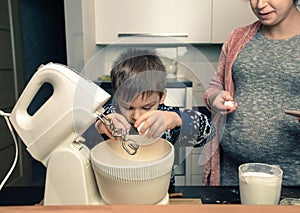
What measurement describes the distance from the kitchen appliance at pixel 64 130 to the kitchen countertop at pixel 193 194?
0.15m

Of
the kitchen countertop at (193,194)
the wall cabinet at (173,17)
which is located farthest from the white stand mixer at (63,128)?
the wall cabinet at (173,17)

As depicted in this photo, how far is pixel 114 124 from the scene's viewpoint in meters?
0.57

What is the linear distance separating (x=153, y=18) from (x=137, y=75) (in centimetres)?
171

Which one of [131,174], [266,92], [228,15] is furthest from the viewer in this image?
[228,15]

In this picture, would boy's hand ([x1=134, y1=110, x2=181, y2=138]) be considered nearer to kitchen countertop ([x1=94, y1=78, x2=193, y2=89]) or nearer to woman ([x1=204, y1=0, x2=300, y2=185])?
kitchen countertop ([x1=94, y1=78, x2=193, y2=89])

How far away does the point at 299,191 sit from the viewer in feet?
2.38

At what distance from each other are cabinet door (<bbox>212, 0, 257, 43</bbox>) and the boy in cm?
168

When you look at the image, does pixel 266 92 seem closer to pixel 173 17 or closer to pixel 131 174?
pixel 131 174

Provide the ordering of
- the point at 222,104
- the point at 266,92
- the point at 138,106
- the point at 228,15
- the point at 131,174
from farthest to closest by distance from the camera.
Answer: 1. the point at 228,15
2. the point at 266,92
3. the point at 222,104
4. the point at 138,106
5. the point at 131,174

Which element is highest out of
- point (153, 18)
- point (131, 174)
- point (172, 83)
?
point (153, 18)

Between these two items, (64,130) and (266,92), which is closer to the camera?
(64,130)

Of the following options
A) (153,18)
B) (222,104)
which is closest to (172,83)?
(222,104)

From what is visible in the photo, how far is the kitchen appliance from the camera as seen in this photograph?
1.80 ft

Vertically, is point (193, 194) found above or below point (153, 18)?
below
